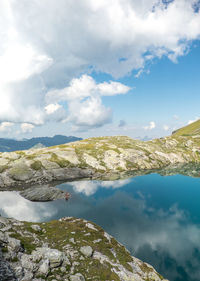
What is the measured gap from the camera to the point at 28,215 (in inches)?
2491

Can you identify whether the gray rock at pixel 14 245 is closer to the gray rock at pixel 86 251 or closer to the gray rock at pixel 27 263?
the gray rock at pixel 27 263

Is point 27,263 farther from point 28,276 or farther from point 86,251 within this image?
point 86,251

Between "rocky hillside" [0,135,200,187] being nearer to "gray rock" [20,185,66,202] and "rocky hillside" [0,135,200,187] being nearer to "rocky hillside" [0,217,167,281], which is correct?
"gray rock" [20,185,66,202]

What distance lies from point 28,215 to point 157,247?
47.4 m

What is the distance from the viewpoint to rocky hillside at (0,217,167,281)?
22734mm

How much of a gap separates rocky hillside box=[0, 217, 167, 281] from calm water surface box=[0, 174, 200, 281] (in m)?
11.1

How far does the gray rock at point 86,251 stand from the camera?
29.7 m

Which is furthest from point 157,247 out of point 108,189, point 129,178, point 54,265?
point 129,178

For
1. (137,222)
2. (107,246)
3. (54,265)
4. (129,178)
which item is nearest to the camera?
(54,265)

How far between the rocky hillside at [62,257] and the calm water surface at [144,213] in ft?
36.3

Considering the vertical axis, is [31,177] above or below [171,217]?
above

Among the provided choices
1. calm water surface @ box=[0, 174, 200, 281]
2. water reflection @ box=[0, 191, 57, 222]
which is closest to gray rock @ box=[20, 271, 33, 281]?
calm water surface @ box=[0, 174, 200, 281]

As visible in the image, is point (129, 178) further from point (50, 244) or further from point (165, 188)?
point (50, 244)

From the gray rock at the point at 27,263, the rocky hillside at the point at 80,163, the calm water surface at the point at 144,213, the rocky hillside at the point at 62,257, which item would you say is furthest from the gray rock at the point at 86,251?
the rocky hillside at the point at 80,163
